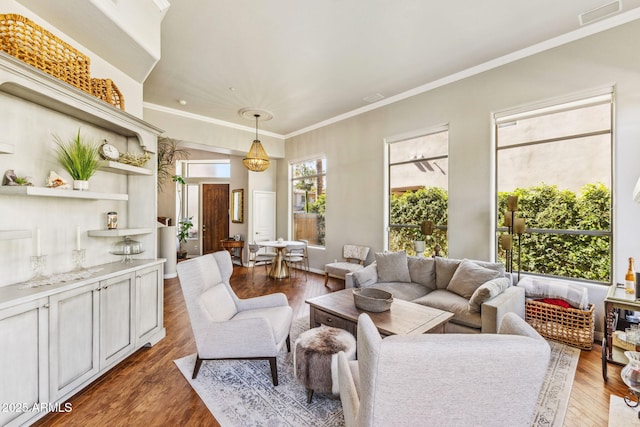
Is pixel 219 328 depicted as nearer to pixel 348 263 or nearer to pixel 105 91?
pixel 105 91

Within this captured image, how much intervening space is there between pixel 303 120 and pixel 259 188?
2.22 meters

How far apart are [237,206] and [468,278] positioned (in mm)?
6165

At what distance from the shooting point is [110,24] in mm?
2262

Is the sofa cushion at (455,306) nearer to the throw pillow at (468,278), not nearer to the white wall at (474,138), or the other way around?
the throw pillow at (468,278)

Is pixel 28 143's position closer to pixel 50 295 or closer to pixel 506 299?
pixel 50 295

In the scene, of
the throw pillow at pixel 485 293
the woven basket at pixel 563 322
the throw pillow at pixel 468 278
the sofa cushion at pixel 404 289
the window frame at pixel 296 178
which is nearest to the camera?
the throw pillow at pixel 485 293

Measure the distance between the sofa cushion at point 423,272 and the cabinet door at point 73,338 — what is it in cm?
357

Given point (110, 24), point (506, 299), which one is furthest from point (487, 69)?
point (110, 24)

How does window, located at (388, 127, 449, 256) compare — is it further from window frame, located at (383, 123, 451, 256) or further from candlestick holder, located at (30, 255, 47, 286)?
candlestick holder, located at (30, 255, 47, 286)

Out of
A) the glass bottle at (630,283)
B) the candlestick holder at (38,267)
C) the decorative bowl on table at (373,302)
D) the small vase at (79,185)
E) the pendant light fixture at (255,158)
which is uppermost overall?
the pendant light fixture at (255,158)

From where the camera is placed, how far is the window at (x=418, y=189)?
463 centimetres

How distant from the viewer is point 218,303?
2.59 metres

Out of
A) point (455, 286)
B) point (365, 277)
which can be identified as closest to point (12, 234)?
point (365, 277)

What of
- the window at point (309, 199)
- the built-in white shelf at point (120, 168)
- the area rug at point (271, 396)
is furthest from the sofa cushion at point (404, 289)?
the built-in white shelf at point (120, 168)
